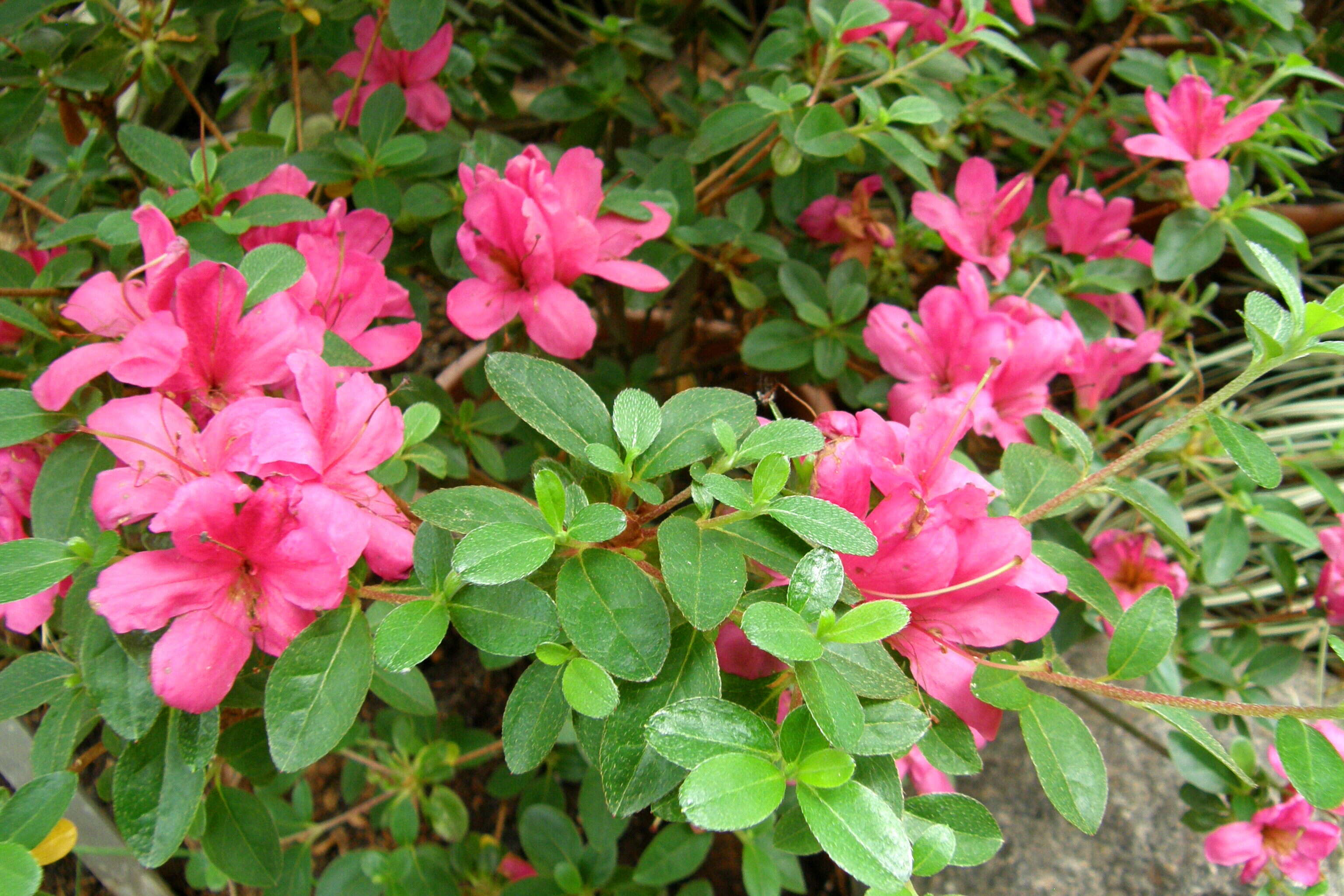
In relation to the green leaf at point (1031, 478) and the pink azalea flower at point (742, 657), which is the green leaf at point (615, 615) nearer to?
the pink azalea flower at point (742, 657)

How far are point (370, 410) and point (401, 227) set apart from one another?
550 millimetres

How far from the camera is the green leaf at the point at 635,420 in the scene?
604mm

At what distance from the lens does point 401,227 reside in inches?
42.9

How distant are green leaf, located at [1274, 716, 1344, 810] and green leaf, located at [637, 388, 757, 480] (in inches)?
17.4

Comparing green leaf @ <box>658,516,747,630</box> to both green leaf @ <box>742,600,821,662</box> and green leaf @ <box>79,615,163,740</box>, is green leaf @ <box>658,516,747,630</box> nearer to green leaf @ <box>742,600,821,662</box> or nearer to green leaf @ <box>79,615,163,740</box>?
green leaf @ <box>742,600,821,662</box>

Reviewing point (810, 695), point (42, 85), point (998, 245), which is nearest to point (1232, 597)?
point (998, 245)

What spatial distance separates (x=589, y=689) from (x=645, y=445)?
176mm

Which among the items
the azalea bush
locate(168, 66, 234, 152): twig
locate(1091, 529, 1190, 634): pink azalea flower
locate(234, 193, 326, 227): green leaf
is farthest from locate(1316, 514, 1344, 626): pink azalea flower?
locate(168, 66, 234, 152): twig

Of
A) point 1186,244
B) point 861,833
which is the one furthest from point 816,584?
point 1186,244

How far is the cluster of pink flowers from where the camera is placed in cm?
56

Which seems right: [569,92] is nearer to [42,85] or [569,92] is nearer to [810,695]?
[42,85]

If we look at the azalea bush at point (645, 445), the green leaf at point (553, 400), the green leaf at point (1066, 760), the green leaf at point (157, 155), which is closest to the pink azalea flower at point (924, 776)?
the azalea bush at point (645, 445)

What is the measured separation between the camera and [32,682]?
2.15 feet

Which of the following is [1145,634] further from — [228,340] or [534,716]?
[228,340]
